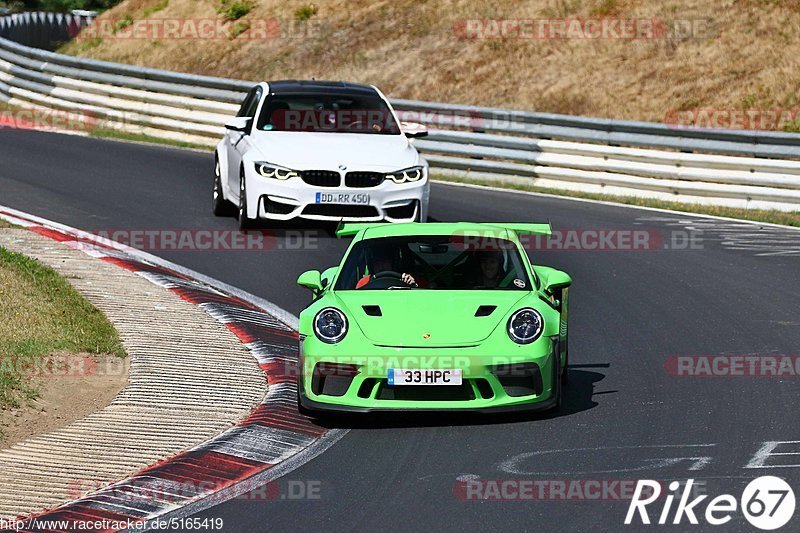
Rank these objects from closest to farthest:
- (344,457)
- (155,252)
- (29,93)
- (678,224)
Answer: (344,457) → (155,252) → (678,224) → (29,93)

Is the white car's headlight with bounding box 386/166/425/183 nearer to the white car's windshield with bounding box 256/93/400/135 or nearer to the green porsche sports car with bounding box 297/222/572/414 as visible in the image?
the white car's windshield with bounding box 256/93/400/135

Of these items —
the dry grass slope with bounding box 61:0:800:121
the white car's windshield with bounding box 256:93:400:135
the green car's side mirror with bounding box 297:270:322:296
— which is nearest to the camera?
the green car's side mirror with bounding box 297:270:322:296

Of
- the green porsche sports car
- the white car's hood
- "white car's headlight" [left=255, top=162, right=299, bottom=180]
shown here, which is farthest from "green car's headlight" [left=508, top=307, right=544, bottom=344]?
"white car's headlight" [left=255, top=162, right=299, bottom=180]

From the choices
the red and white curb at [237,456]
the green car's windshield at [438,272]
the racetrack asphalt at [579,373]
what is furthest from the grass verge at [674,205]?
the green car's windshield at [438,272]

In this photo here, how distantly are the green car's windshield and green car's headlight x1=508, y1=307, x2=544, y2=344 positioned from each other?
594 mm

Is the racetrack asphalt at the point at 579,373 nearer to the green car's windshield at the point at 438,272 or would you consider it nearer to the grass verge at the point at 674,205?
the grass verge at the point at 674,205

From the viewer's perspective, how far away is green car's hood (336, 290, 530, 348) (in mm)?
9086

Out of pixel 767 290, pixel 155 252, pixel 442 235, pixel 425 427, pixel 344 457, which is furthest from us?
pixel 155 252

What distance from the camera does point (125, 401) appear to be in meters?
9.52

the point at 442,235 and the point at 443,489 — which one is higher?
the point at 442,235

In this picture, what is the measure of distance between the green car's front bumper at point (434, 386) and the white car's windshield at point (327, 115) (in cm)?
845

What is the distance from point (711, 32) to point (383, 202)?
1467 cm

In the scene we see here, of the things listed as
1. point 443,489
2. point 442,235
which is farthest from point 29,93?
point 443,489

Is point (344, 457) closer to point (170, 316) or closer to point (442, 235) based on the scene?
point (442, 235)
